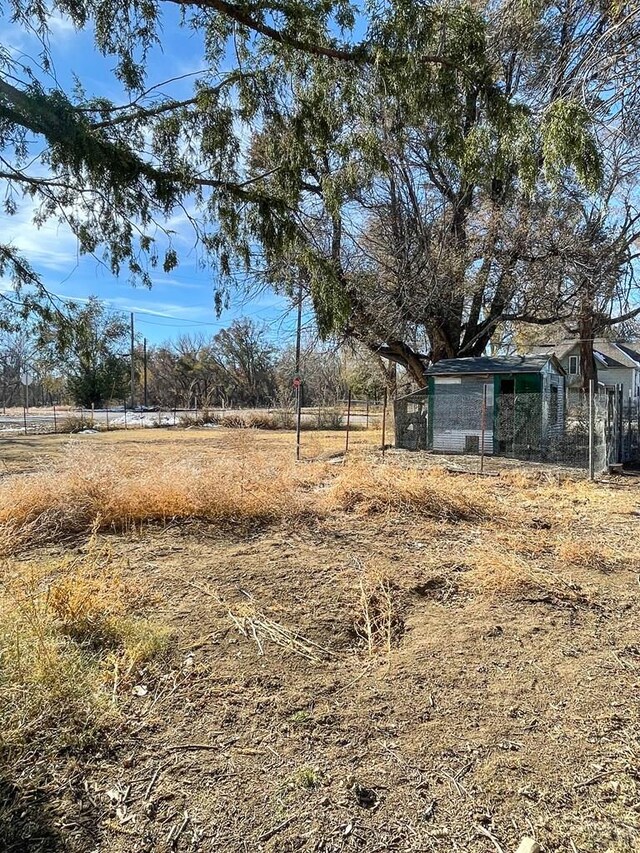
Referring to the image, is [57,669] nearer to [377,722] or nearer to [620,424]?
[377,722]

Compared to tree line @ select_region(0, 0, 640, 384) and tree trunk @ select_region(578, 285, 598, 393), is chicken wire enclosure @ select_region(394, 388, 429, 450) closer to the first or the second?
tree trunk @ select_region(578, 285, 598, 393)

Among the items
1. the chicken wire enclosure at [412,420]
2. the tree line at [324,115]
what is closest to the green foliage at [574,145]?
the tree line at [324,115]

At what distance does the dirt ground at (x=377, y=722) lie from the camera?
1.63 meters

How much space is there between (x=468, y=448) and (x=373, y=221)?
6.63 m

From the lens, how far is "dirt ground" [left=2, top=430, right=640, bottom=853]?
163cm

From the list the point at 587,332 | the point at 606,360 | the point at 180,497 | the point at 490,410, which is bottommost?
the point at 180,497

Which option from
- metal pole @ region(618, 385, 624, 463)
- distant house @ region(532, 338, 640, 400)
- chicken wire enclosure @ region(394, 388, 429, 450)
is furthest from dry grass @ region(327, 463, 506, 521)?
distant house @ region(532, 338, 640, 400)

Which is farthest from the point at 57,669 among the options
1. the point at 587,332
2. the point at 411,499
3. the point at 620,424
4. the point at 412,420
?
the point at 587,332

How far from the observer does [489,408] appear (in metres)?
13.0

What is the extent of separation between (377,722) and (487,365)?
12.3 meters

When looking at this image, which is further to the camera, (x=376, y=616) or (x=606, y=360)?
(x=606, y=360)

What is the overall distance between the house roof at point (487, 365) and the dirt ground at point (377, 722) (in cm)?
954

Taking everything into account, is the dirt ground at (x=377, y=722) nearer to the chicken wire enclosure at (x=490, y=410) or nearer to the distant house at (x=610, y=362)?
the chicken wire enclosure at (x=490, y=410)

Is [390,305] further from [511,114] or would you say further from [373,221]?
[511,114]
